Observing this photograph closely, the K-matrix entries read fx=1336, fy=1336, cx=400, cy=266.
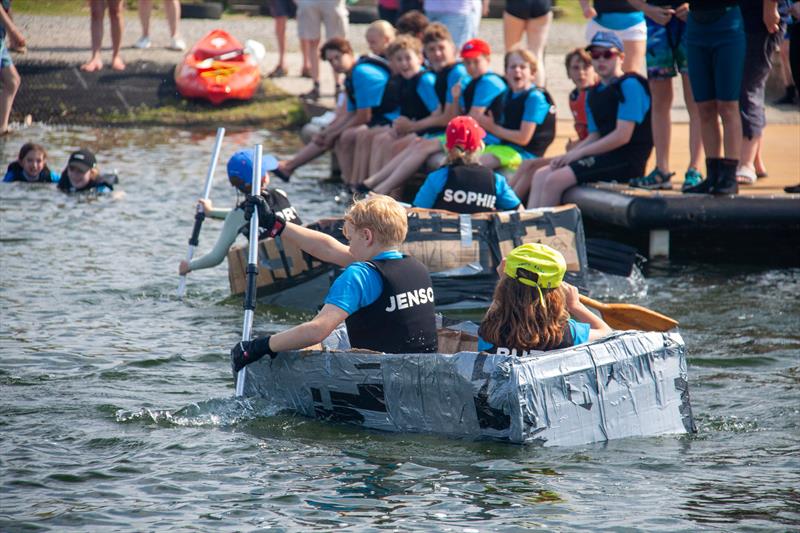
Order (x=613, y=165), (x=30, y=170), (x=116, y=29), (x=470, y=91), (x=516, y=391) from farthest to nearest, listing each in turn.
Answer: (x=116, y=29)
(x=30, y=170)
(x=470, y=91)
(x=613, y=165)
(x=516, y=391)

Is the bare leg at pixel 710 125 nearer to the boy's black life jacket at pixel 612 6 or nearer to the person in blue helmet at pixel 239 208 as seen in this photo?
the boy's black life jacket at pixel 612 6

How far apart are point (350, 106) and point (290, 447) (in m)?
8.69

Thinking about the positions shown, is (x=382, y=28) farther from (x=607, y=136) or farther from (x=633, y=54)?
(x=607, y=136)

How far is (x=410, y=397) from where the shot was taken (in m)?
6.50

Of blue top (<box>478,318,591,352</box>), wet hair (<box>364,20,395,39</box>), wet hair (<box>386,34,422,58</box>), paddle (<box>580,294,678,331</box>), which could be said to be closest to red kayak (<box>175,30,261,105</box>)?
wet hair (<box>364,20,395,39</box>)

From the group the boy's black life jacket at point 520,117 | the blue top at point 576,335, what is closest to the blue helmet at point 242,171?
the blue top at point 576,335

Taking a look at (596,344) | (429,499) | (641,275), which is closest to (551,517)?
(429,499)

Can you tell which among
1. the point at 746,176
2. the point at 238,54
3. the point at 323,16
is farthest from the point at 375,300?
the point at 238,54

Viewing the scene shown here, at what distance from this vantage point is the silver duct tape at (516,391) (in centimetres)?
612

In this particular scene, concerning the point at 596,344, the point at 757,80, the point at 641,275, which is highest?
the point at 757,80

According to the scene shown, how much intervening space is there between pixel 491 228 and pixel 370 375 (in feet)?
9.55

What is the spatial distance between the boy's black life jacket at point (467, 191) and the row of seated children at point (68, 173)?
537 centimetres

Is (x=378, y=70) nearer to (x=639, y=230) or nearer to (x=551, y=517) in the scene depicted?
(x=639, y=230)

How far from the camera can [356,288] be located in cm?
644
